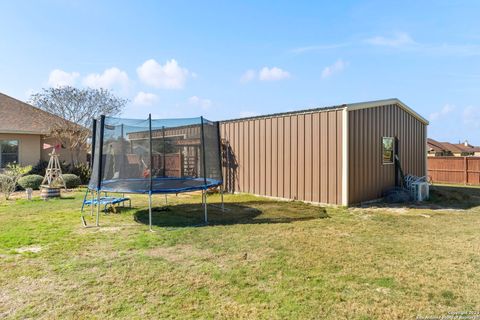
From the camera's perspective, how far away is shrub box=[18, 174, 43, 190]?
12.1 meters

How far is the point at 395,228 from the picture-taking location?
5.89 m

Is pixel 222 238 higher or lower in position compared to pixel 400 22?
lower

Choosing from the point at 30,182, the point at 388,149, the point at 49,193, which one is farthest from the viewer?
the point at 30,182

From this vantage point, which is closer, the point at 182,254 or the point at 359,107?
the point at 182,254

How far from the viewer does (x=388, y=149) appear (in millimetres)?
10102

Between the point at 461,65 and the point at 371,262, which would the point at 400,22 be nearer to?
the point at 461,65

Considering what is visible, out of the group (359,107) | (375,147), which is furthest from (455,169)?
(359,107)

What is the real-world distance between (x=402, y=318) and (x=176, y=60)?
12.3m

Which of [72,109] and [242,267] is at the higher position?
[72,109]

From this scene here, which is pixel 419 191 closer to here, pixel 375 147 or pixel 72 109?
pixel 375 147

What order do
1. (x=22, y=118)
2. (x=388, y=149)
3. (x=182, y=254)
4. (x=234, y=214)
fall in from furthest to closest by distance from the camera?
(x=22, y=118) < (x=388, y=149) < (x=234, y=214) < (x=182, y=254)

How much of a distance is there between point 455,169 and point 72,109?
2014 cm

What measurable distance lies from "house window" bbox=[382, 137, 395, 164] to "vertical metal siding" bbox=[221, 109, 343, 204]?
252 cm

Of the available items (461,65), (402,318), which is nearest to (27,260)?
(402,318)
